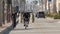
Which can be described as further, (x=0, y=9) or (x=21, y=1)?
(x=21, y=1)

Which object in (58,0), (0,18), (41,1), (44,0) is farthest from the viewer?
(41,1)

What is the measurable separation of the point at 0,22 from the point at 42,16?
152 feet

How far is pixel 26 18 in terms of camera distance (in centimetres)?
2864

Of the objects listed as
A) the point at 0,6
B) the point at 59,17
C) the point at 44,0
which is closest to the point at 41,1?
the point at 44,0

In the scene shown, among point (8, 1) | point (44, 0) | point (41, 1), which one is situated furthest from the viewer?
point (41, 1)

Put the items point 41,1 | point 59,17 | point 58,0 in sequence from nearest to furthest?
1. point 59,17
2. point 58,0
3. point 41,1

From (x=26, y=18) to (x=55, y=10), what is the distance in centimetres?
5613

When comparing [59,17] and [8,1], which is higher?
[8,1]

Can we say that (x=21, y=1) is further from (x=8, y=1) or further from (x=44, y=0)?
(x=44, y=0)

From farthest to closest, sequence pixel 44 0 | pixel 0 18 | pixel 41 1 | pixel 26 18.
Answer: pixel 41 1 < pixel 44 0 < pixel 0 18 < pixel 26 18

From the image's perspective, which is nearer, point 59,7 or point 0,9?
point 0,9

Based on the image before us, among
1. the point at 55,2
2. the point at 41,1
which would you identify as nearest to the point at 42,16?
the point at 55,2

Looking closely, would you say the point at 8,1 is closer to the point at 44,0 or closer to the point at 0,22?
the point at 0,22

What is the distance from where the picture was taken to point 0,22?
30594 mm
